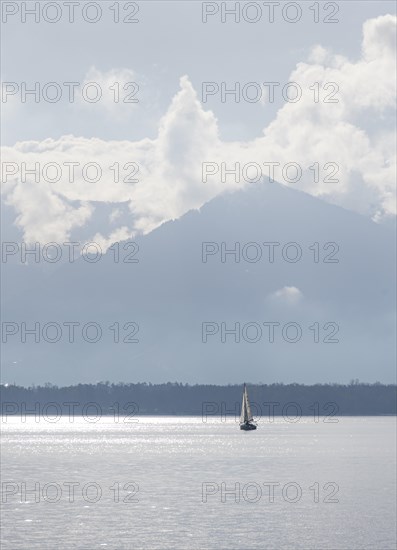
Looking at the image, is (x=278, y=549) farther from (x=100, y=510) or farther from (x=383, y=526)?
(x=100, y=510)

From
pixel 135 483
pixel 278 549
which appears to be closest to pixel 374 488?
pixel 135 483

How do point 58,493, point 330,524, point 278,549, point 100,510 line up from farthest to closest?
1. point 58,493
2. point 100,510
3. point 330,524
4. point 278,549

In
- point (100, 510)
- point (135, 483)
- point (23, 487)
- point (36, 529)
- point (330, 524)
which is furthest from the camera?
point (135, 483)

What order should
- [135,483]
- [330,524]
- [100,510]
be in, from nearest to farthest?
[330,524] < [100,510] < [135,483]

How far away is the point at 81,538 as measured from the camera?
11156cm

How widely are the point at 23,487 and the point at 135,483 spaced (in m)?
19.6

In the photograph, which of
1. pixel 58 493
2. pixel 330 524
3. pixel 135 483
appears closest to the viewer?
pixel 330 524

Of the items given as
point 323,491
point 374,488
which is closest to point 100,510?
point 323,491

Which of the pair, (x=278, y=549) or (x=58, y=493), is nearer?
(x=278, y=549)

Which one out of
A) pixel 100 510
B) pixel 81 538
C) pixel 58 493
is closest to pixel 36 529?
pixel 81 538

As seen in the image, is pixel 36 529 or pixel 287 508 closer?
pixel 36 529

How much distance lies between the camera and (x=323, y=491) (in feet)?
551

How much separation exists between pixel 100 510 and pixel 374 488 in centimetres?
5446

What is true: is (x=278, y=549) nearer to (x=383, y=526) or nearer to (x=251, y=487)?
(x=383, y=526)
